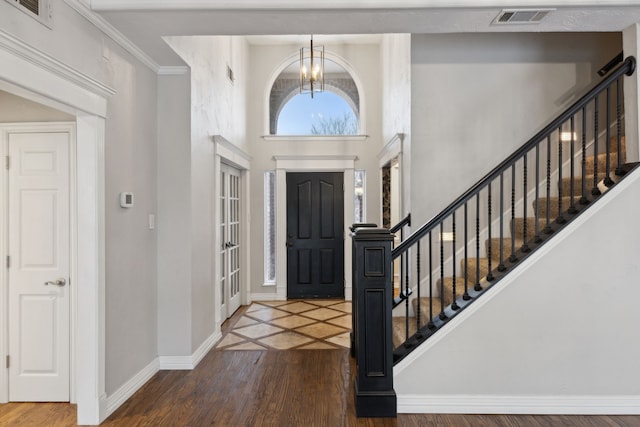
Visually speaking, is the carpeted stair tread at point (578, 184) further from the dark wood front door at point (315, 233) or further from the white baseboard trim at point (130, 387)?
the white baseboard trim at point (130, 387)

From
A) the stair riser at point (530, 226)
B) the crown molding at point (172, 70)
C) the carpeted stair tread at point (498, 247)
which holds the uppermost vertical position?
the crown molding at point (172, 70)

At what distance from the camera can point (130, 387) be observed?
9.87 ft

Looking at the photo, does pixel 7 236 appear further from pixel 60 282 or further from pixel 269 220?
pixel 269 220

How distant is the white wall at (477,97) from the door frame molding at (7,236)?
2812 millimetres

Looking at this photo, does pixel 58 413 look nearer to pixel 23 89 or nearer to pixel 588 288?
pixel 23 89

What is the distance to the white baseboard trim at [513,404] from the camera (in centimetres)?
267

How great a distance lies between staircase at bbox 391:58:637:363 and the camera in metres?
2.67

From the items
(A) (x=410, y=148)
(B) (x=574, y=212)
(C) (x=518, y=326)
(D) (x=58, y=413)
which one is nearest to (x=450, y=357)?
(C) (x=518, y=326)

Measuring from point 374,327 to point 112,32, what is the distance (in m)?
2.62

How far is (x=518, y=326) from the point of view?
2693 millimetres

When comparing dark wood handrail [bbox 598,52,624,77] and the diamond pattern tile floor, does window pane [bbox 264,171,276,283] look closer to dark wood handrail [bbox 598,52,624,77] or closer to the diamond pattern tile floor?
the diamond pattern tile floor

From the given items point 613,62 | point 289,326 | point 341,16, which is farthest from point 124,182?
point 613,62

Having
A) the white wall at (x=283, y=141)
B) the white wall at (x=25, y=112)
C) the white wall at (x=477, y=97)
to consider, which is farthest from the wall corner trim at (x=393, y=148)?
the white wall at (x=25, y=112)

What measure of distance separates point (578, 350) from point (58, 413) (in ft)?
11.4
